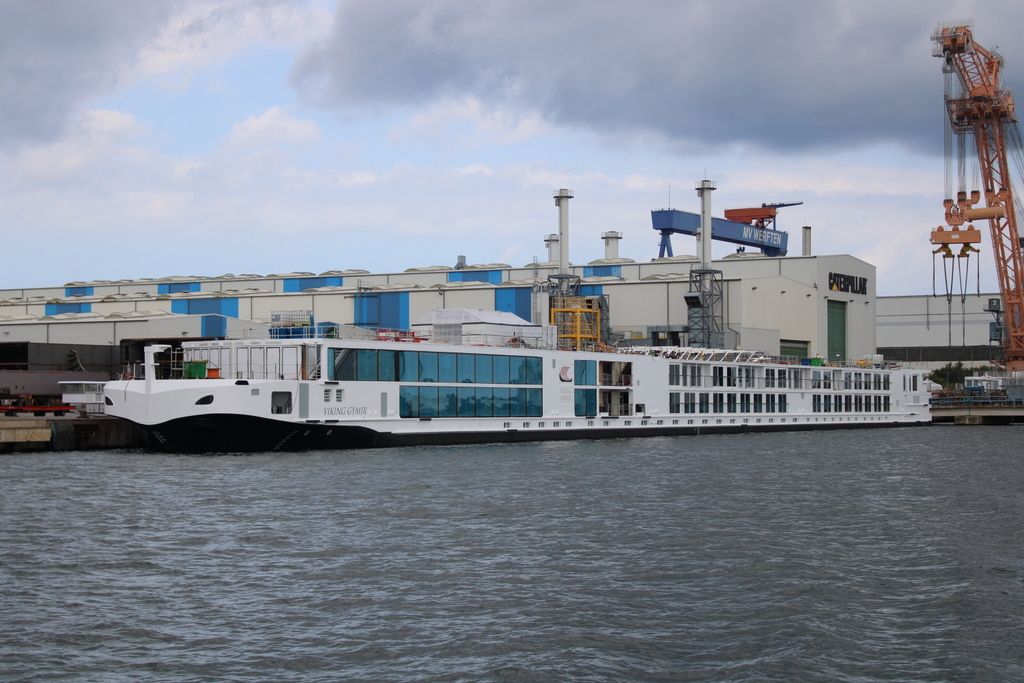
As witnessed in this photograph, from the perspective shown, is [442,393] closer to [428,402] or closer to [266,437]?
[428,402]

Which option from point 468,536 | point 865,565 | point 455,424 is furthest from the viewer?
point 455,424

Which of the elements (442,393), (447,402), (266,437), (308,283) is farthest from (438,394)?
(308,283)

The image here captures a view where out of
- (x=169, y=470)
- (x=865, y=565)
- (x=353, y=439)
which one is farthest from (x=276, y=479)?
(x=865, y=565)

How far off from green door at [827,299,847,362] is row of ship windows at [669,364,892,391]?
10788 mm

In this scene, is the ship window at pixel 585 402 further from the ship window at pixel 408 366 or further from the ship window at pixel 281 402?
the ship window at pixel 281 402

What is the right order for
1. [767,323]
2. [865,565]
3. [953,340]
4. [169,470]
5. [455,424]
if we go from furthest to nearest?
1. [953,340]
2. [767,323]
3. [455,424]
4. [169,470]
5. [865,565]

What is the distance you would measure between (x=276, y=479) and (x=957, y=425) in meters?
78.3

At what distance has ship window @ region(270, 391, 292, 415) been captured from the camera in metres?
50.6

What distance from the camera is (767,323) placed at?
98500 millimetres

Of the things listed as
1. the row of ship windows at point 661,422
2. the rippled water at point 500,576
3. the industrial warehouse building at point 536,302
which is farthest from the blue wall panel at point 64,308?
the rippled water at point 500,576

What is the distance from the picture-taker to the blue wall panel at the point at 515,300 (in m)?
104

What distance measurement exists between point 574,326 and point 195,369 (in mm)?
30066

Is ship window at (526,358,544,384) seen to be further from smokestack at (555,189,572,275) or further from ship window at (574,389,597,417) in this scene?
smokestack at (555,189,572,275)

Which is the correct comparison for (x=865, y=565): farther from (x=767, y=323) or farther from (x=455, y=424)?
(x=767, y=323)
